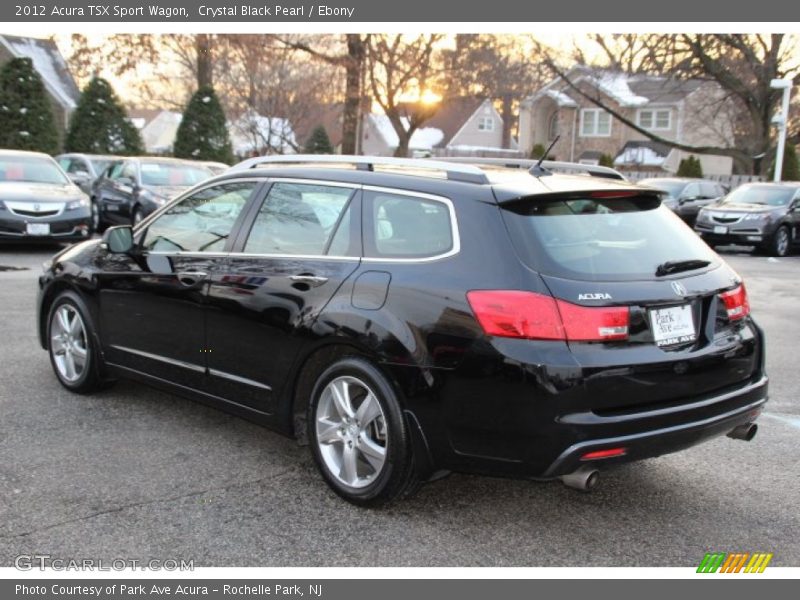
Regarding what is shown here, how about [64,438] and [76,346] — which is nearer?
[64,438]

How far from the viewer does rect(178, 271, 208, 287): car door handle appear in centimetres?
467

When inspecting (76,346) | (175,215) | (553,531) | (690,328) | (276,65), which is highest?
(276,65)

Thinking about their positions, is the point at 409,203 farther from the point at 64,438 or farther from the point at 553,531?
the point at 64,438

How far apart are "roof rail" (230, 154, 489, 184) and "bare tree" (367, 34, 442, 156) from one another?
23288 mm

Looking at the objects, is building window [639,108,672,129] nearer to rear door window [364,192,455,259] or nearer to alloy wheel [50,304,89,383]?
alloy wheel [50,304,89,383]

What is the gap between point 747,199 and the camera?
59.3 ft

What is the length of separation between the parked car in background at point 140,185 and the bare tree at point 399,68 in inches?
494

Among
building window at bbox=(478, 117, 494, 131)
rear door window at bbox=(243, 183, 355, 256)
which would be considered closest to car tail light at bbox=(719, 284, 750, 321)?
rear door window at bbox=(243, 183, 355, 256)

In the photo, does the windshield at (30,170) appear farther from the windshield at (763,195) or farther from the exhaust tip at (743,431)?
the windshield at (763,195)

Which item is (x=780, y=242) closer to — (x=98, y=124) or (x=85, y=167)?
(x=85, y=167)

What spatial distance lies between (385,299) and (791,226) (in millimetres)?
15846

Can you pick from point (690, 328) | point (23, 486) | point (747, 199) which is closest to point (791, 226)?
point (747, 199)

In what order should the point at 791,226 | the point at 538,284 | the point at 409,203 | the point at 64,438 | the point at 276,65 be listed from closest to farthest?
the point at 538,284, the point at 409,203, the point at 64,438, the point at 791,226, the point at 276,65

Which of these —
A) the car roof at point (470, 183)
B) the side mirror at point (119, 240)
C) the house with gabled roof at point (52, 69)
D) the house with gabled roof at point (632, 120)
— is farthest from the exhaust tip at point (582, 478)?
the house with gabled roof at point (632, 120)
